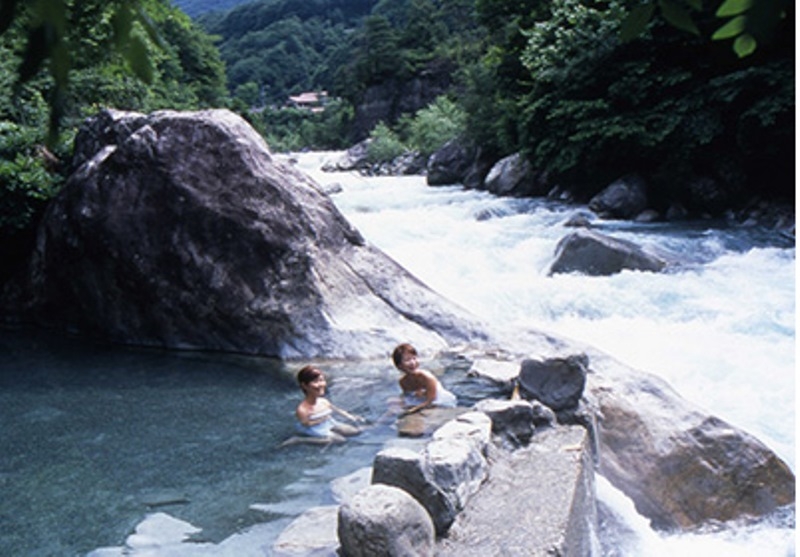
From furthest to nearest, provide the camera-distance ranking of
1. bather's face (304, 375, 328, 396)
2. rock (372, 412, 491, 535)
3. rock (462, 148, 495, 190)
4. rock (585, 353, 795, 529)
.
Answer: rock (462, 148, 495, 190) < bather's face (304, 375, 328, 396) < rock (585, 353, 795, 529) < rock (372, 412, 491, 535)

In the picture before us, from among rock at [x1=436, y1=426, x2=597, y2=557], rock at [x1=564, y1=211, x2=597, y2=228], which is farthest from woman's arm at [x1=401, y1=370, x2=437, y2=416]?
rock at [x1=564, y1=211, x2=597, y2=228]

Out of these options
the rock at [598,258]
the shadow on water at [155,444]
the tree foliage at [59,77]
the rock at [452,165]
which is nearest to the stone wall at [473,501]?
the shadow on water at [155,444]

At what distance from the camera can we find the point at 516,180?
63.4 ft

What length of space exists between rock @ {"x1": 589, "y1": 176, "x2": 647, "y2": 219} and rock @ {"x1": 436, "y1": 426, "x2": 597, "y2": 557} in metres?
11.8

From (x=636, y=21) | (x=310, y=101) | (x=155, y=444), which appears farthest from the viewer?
(x=310, y=101)

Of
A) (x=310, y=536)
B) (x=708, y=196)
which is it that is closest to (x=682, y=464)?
(x=310, y=536)

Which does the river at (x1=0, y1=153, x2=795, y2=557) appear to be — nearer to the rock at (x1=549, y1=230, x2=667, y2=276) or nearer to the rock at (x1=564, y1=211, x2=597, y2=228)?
the rock at (x1=549, y1=230, x2=667, y2=276)

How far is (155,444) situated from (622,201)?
497 inches

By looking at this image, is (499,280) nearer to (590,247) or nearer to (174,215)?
(590,247)

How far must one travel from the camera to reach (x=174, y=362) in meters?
7.13

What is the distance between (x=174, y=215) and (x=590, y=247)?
18.6ft

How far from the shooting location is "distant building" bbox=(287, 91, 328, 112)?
8225 centimetres

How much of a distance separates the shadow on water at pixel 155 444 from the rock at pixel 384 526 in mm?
874

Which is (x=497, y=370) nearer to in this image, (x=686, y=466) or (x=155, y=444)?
(x=686, y=466)
